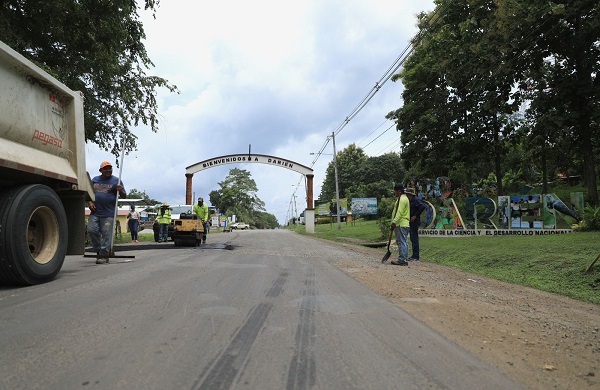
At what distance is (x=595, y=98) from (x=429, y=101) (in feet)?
35.1

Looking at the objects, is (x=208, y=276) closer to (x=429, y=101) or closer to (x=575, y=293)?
(x=575, y=293)

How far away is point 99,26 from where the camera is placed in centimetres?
1255

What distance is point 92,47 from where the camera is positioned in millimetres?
13211

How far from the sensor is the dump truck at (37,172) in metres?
5.26

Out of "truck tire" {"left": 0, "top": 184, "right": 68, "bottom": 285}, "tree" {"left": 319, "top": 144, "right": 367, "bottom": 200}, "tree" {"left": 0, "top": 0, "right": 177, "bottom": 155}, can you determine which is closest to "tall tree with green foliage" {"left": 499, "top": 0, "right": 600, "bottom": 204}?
"tree" {"left": 0, "top": 0, "right": 177, "bottom": 155}

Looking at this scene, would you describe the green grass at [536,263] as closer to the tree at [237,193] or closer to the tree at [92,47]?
the tree at [92,47]

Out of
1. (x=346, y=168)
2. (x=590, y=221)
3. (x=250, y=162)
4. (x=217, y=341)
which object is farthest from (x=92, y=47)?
(x=346, y=168)

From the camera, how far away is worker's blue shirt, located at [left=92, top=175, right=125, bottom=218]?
8.63 metres

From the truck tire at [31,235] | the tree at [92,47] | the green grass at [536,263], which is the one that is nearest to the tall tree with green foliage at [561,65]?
the green grass at [536,263]

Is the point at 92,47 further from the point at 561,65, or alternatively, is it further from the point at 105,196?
the point at 561,65

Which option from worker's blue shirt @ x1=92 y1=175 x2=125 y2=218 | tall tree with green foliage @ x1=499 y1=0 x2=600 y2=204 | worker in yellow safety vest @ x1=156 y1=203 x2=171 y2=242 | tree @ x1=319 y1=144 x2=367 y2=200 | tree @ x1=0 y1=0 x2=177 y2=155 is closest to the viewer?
worker's blue shirt @ x1=92 y1=175 x2=125 y2=218

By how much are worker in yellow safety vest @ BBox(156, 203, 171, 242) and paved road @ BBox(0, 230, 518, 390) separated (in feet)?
42.4

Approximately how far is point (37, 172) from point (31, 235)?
1163 millimetres

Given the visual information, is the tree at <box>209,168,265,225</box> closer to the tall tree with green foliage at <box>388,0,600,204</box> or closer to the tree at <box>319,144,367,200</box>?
the tree at <box>319,144,367,200</box>
